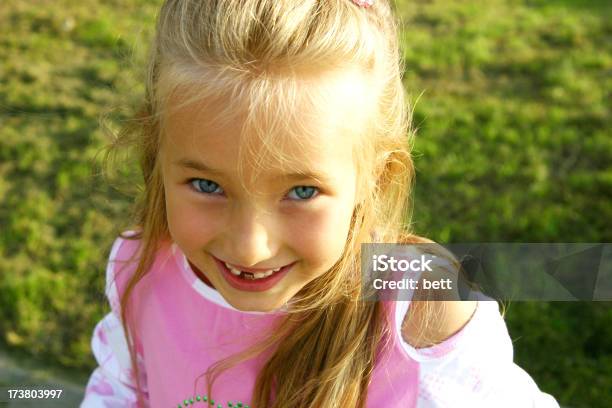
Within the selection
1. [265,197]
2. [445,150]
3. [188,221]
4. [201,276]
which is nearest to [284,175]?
[265,197]

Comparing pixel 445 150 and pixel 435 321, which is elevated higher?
pixel 445 150

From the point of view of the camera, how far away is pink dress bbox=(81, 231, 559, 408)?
3.98 feet

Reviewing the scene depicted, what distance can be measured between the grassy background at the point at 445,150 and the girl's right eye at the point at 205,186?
2.47 ft

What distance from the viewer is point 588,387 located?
2.08 metres

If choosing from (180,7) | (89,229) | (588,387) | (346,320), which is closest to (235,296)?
(346,320)

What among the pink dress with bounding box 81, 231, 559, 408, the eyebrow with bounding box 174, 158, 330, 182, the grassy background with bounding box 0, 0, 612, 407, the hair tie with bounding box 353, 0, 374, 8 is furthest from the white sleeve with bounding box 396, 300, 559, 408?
the grassy background with bounding box 0, 0, 612, 407

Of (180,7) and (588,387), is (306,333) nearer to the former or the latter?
(180,7)

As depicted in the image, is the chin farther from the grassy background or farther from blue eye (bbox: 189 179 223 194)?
the grassy background

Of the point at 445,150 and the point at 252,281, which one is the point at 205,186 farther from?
the point at 445,150

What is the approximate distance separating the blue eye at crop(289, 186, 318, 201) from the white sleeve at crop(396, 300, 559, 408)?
301 millimetres

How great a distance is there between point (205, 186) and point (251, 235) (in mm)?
102

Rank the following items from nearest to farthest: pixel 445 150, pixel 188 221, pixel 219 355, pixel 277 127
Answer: pixel 277 127, pixel 188 221, pixel 219 355, pixel 445 150

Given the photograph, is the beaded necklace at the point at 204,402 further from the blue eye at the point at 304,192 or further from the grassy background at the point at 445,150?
the grassy background at the point at 445,150

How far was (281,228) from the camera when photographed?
1116 mm
